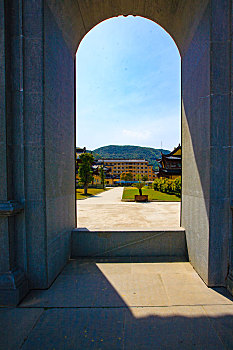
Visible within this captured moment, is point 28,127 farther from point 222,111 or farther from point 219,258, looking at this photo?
point 219,258

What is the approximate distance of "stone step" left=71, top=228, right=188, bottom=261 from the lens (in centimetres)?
502

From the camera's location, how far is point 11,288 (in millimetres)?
3268

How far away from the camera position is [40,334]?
8.59 feet

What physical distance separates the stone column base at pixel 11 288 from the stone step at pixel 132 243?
5.89 ft

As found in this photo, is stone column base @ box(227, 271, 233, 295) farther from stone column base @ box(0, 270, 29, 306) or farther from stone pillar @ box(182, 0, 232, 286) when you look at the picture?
stone column base @ box(0, 270, 29, 306)

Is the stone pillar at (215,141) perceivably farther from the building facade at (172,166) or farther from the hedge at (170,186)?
the building facade at (172,166)

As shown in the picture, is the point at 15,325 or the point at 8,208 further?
the point at 8,208

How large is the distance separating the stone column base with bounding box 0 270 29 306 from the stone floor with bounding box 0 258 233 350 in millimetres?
154

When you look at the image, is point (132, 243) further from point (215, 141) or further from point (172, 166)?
point (172, 166)

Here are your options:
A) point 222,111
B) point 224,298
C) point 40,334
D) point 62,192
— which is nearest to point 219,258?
point 224,298

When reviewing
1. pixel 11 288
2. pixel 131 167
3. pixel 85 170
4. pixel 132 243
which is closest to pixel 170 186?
pixel 85 170

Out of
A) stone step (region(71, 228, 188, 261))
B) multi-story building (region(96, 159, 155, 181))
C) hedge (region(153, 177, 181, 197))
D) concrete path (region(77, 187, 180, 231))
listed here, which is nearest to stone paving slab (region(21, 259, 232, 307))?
stone step (region(71, 228, 188, 261))

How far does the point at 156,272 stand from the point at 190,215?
1.70m

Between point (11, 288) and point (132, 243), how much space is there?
2.97 meters
